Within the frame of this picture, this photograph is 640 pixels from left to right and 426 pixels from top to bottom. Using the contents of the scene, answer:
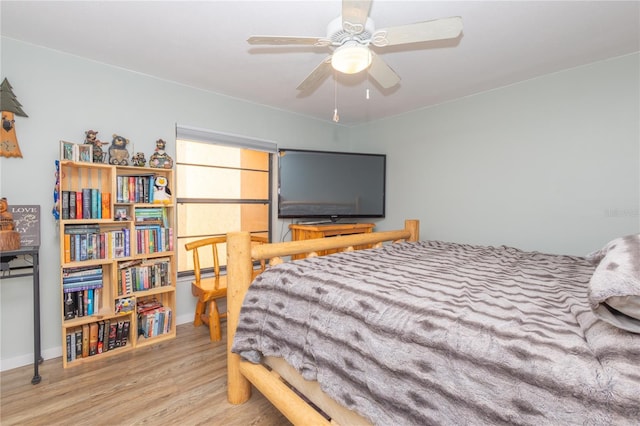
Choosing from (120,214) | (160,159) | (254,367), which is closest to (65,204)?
(120,214)

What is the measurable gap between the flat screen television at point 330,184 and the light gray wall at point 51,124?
1226 millimetres

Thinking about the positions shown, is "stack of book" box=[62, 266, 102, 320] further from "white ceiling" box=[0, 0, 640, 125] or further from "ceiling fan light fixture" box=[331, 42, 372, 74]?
"ceiling fan light fixture" box=[331, 42, 372, 74]

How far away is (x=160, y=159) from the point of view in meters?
2.49

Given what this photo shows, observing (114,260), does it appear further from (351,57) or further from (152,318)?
(351,57)

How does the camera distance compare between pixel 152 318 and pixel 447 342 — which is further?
pixel 152 318

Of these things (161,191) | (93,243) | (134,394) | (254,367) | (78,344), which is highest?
(161,191)

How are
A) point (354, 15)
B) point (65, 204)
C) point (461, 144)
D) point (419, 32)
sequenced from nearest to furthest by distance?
point (354, 15) < point (419, 32) < point (65, 204) < point (461, 144)

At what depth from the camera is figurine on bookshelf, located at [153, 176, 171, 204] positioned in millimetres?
2472

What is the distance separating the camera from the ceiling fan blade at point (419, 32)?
4.32ft

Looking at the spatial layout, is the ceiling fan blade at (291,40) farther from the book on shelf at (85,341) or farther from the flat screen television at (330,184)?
the book on shelf at (85,341)

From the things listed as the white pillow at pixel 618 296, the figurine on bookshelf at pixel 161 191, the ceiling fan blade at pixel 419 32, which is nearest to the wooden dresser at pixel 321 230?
the figurine on bookshelf at pixel 161 191

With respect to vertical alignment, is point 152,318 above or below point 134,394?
above

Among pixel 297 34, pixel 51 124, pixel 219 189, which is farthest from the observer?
pixel 219 189

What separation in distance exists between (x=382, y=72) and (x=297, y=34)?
0.62 metres
